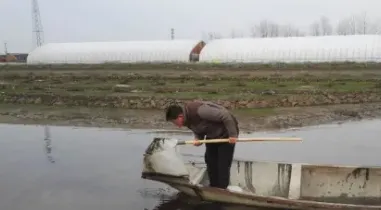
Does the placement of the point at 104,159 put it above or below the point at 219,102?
below

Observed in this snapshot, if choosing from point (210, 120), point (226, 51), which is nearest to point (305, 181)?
point (210, 120)

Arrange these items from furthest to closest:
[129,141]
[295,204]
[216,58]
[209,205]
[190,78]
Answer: [216,58]
[190,78]
[129,141]
[209,205]
[295,204]

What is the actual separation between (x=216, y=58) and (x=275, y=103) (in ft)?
99.2

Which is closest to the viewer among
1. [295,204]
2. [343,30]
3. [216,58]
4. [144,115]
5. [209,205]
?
[295,204]

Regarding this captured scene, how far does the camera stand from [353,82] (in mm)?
23562

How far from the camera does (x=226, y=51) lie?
1839 inches

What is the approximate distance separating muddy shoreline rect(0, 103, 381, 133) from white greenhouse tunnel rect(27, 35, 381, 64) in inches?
954

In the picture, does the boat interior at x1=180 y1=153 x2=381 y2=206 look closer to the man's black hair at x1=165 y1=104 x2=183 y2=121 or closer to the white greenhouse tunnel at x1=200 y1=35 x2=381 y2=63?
the man's black hair at x1=165 y1=104 x2=183 y2=121

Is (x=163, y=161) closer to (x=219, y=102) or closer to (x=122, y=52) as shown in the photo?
(x=219, y=102)

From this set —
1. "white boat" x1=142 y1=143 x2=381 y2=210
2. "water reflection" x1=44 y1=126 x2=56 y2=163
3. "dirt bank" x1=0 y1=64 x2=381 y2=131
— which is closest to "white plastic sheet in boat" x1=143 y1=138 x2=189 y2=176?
"white boat" x1=142 y1=143 x2=381 y2=210

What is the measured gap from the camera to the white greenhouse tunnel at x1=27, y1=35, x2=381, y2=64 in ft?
133

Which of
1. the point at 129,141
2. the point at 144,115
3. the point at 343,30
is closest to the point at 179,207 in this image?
the point at 129,141

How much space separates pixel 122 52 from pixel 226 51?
12.5 metres

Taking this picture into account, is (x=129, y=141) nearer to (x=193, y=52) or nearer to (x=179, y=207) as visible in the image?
(x=179, y=207)
